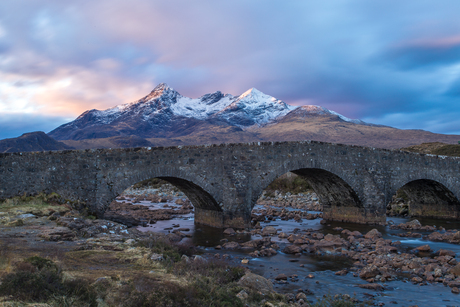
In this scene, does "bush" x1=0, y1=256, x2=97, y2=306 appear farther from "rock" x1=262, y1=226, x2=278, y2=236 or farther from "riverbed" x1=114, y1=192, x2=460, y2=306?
"rock" x1=262, y1=226, x2=278, y2=236

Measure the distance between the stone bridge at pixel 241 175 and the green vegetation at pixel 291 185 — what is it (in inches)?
382

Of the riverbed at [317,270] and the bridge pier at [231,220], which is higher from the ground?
the bridge pier at [231,220]

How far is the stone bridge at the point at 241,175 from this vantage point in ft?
41.3

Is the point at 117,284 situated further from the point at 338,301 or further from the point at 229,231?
the point at 229,231

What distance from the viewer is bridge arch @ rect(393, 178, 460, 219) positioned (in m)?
22.7

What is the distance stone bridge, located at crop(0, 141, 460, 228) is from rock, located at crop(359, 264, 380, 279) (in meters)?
7.03

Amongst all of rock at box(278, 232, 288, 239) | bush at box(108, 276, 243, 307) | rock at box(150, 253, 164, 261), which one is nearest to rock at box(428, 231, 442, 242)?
rock at box(278, 232, 288, 239)

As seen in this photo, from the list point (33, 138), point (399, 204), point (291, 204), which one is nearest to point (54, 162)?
point (291, 204)

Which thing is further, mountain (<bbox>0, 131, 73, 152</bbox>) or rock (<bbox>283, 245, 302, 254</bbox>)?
mountain (<bbox>0, 131, 73, 152</bbox>)

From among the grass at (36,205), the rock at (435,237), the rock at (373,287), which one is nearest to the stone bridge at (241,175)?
the grass at (36,205)

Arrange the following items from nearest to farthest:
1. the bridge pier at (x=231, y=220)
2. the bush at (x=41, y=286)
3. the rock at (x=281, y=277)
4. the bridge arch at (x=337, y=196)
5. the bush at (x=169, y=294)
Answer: the bush at (x=41, y=286)
the bush at (x=169, y=294)
the rock at (x=281, y=277)
the bridge pier at (x=231, y=220)
the bridge arch at (x=337, y=196)

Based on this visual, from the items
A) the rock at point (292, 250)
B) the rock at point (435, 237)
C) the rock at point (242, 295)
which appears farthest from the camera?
the rock at point (435, 237)

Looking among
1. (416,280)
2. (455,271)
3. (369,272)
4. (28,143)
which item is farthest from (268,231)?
(28,143)

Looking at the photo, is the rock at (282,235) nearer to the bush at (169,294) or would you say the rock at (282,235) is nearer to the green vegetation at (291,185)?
the bush at (169,294)
